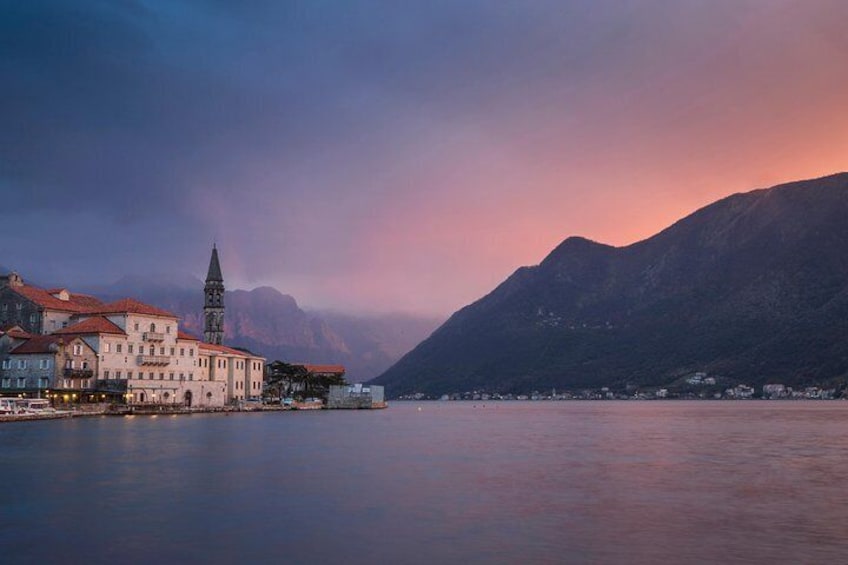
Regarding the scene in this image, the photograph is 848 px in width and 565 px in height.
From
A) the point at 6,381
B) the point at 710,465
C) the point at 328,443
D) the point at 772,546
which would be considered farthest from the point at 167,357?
the point at 772,546

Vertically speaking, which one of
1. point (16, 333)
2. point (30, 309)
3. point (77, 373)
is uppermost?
point (30, 309)

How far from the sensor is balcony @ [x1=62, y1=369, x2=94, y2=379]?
122500 mm

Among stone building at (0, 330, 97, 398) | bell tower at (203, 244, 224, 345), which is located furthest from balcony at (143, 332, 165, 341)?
bell tower at (203, 244, 224, 345)

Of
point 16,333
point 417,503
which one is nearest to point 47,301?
point 16,333

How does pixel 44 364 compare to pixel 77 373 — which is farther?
pixel 77 373

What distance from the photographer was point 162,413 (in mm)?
135000

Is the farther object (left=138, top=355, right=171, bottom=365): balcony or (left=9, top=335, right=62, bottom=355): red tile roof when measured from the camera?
(left=138, top=355, right=171, bottom=365): balcony

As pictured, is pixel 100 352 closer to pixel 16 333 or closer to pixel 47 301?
pixel 16 333

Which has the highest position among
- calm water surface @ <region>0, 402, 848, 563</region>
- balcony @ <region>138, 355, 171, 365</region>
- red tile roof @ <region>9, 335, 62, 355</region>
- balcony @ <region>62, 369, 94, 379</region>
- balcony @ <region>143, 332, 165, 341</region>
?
balcony @ <region>143, 332, 165, 341</region>

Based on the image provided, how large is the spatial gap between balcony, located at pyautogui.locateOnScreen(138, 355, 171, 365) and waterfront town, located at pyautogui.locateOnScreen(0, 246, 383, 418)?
0.16 meters

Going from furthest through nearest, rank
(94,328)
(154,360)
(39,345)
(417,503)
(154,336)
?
(154,336) → (154,360) → (94,328) → (39,345) → (417,503)

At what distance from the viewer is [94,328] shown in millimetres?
128875

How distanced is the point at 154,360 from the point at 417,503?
107327 millimetres

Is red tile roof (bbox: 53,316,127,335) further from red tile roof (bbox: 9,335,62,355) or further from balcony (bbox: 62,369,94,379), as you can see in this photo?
balcony (bbox: 62,369,94,379)
